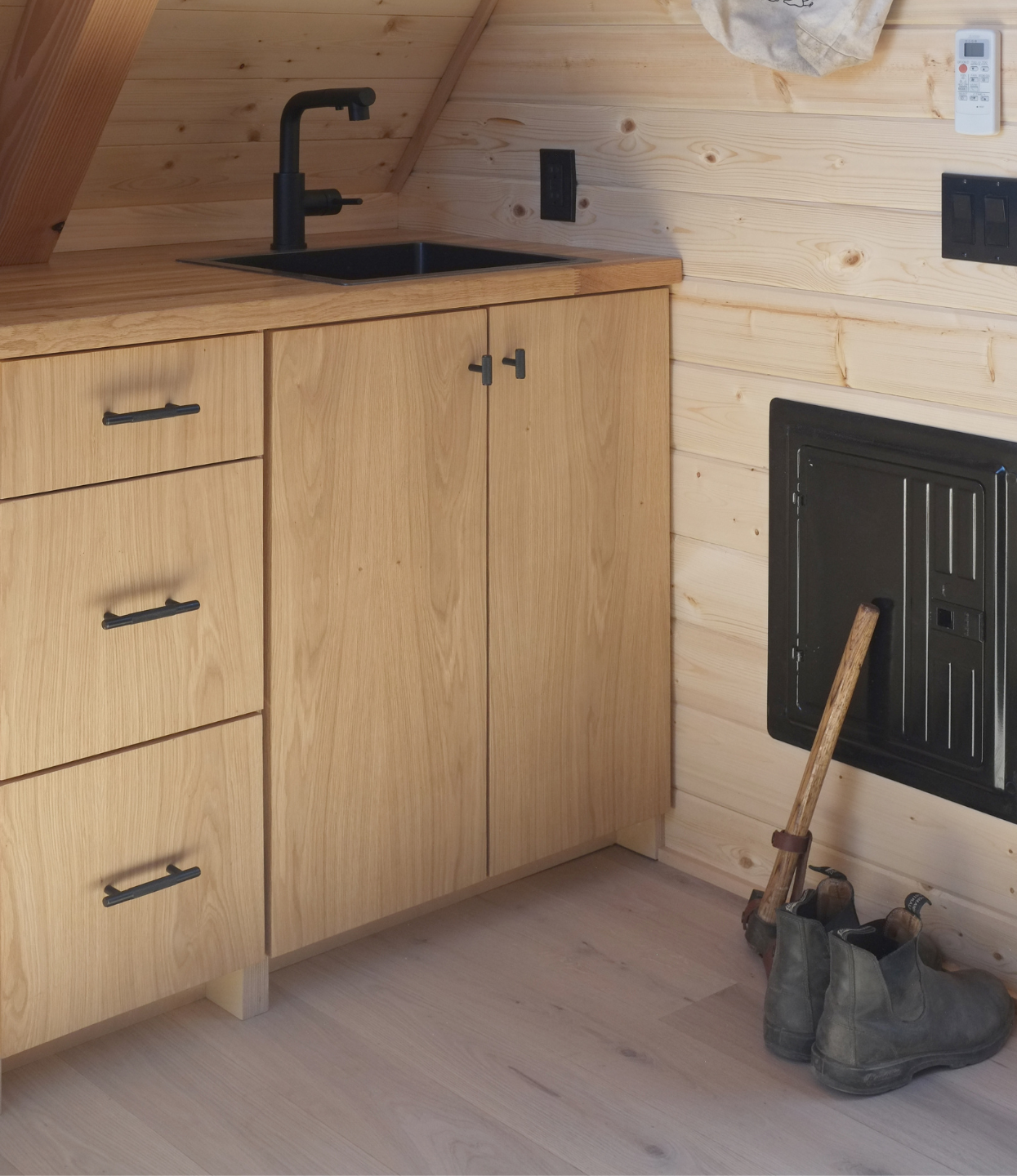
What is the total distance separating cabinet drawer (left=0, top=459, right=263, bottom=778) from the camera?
1664 millimetres

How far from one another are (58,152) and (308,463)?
1.82ft

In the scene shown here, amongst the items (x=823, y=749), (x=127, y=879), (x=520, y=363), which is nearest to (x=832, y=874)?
(x=823, y=749)

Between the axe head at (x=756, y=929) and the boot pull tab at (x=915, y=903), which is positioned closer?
the boot pull tab at (x=915, y=903)

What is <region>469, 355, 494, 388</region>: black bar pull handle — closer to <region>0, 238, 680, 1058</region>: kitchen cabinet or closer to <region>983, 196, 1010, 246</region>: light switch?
<region>0, 238, 680, 1058</region>: kitchen cabinet

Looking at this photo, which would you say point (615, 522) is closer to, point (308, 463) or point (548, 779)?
point (548, 779)

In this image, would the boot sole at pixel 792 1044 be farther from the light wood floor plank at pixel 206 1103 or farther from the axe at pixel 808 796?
the light wood floor plank at pixel 206 1103

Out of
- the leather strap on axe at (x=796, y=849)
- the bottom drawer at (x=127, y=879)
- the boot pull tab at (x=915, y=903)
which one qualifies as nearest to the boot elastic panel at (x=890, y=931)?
the boot pull tab at (x=915, y=903)

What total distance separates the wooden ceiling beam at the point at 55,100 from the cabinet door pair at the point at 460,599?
444mm

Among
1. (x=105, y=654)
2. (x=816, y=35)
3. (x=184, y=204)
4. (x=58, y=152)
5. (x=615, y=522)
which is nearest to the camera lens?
(x=105, y=654)

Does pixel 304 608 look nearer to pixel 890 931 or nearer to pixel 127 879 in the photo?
pixel 127 879

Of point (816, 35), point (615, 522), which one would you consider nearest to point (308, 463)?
point (615, 522)

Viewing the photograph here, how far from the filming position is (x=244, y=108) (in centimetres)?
229

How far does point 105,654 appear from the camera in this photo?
5.70 feet

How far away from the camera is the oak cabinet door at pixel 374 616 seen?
1881mm
